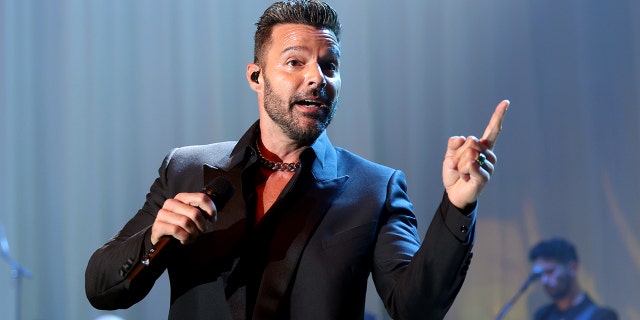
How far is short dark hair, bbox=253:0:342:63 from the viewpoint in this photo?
1746 mm

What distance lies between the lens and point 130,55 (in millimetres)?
4078

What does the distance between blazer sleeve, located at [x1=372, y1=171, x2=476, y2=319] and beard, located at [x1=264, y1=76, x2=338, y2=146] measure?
0.29 m

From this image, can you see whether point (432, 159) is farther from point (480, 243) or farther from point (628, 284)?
point (628, 284)

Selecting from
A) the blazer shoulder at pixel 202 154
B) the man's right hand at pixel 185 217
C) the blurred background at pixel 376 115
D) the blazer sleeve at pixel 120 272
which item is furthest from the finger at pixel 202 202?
the blurred background at pixel 376 115

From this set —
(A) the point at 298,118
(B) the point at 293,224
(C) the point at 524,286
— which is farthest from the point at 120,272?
(C) the point at 524,286

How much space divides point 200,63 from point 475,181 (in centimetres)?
296

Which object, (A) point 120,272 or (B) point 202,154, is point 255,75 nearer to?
(B) point 202,154

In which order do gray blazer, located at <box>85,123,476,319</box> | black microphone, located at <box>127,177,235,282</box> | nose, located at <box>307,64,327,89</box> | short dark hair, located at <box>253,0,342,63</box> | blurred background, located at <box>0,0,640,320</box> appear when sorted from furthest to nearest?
blurred background, located at <box>0,0,640,320</box> < short dark hair, located at <box>253,0,342,63</box> < nose, located at <box>307,64,327,89</box> < gray blazer, located at <box>85,123,476,319</box> < black microphone, located at <box>127,177,235,282</box>

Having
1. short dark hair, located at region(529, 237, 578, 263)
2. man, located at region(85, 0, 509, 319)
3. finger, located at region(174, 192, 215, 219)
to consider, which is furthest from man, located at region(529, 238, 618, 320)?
finger, located at region(174, 192, 215, 219)

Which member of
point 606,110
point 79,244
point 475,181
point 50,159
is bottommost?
point 79,244

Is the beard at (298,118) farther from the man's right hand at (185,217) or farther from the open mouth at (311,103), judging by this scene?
the man's right hand at (185,217)

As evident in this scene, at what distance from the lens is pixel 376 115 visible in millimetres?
3893

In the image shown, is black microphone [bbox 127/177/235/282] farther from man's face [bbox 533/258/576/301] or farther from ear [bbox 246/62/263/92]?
man's face [bbox 533/258/576/301]

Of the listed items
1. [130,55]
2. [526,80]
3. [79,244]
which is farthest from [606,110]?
[79,244]
